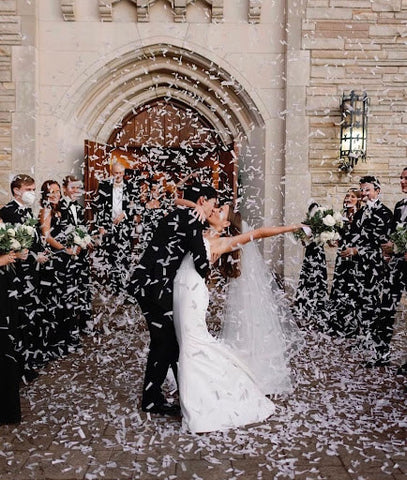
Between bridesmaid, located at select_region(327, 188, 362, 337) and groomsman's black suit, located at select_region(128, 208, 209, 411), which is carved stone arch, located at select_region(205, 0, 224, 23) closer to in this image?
bridesmaid, located at select_region(327, 188, 362, 337)

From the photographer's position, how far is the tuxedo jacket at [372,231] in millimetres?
6148

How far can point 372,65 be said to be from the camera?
9.23m

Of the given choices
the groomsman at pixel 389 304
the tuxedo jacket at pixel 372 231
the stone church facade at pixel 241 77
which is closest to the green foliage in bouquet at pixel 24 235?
the groomsman at pixel 389 304

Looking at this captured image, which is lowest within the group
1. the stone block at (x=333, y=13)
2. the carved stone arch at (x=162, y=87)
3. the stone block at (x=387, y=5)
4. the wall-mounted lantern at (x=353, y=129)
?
Result: the wall-mounted lantern at (x=353, y=129)

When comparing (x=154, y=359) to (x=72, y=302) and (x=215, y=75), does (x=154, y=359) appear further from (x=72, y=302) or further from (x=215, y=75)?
(x=215, y=75)

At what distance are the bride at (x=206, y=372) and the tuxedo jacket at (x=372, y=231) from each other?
216 centimetres

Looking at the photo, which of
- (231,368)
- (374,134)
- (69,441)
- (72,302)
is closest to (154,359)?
(231,368)

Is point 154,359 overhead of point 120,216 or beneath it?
beneath

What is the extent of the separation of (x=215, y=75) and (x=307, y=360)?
18.6ft

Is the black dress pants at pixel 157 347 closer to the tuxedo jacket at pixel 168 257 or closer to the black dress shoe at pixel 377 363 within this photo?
→ the tuxedo jacket at pixel 168 257

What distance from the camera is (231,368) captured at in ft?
13.9

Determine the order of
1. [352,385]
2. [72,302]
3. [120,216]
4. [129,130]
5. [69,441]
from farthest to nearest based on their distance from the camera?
[129,130], [120,216], [72,302], [352,385], [69,441]

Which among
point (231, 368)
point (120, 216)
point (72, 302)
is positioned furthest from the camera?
point (120, 216)

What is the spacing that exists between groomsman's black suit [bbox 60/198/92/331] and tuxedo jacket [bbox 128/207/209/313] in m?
2.23
